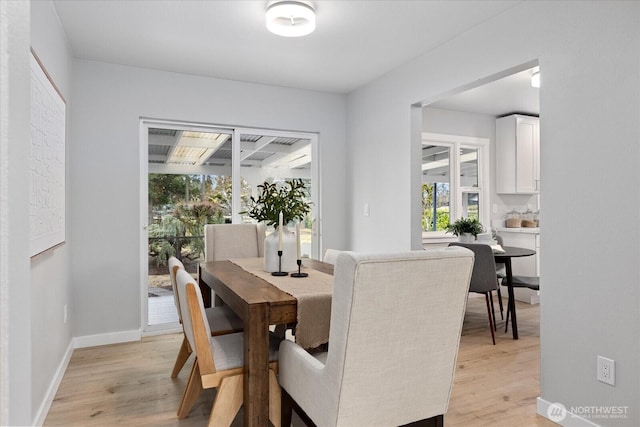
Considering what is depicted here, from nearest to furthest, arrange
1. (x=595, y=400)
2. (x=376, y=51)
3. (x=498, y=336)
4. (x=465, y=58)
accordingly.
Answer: (x=595, y=400), (x=465, y=58), (x=376, y=51), (x=498, y=336)

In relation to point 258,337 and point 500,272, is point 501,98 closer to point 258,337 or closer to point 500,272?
point 500,272

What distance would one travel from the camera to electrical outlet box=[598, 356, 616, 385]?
1.94 m

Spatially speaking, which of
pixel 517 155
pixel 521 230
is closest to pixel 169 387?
pixel 521 230

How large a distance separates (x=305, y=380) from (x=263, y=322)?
0.97 feet

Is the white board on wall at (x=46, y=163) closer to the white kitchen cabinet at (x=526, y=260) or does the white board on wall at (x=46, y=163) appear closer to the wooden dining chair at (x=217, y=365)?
the wooden dining chair at (x=217, y=365)

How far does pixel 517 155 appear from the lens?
5059mm

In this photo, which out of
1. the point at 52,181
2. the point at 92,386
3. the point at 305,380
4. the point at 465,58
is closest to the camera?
the point at 305,380

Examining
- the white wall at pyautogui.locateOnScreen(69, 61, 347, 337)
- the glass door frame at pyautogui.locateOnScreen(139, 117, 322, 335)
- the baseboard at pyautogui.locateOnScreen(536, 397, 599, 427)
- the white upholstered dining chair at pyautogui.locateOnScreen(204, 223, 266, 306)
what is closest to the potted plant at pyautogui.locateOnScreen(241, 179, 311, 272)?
the white upholstered dining chair at pyautogui.locateOnScreen(204, 223, 266, 306)

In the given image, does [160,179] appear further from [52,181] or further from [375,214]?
[375,214]

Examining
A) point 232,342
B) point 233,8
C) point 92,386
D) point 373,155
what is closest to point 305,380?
point 232,342

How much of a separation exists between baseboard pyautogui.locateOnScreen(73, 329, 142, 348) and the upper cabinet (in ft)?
14.9

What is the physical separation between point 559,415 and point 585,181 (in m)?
1.28

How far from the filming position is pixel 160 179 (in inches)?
150

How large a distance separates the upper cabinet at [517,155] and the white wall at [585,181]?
106 inches
